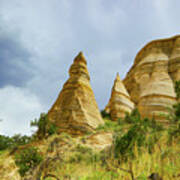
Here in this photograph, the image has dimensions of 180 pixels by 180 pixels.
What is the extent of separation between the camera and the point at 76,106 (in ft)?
70.8

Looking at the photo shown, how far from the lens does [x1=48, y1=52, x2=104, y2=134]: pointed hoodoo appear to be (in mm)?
20234

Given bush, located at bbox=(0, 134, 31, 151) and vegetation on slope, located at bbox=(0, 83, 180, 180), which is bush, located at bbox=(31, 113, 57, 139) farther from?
bush, located at bbox=(0, 134, 31, 151)

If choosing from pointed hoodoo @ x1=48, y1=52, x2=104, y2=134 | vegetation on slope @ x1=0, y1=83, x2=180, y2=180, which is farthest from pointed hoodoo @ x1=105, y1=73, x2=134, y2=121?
pointed hoodoo @ x1=48, y1=52, x2=104, y2=134

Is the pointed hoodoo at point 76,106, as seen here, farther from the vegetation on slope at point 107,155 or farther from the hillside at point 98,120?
the vegetation on slope at point 107,155

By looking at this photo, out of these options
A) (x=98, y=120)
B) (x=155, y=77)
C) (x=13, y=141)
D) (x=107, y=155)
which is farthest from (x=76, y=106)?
(x=155, y=77)

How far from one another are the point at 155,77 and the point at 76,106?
19187 millimetres

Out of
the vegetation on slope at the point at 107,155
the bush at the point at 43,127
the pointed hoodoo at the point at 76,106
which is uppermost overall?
the pointed hoodoo at the point at 76,106

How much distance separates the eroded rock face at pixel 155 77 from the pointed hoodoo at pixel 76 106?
9.93 m

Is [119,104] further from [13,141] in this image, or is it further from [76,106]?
[13,141]

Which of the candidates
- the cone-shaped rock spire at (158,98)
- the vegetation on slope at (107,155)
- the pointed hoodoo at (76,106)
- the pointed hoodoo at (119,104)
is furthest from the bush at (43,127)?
the cone-shaped rock spire at (158,98)

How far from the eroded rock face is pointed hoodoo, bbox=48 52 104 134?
9.93m

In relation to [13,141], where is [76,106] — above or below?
above

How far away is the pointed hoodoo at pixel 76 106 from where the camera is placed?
20234 millimetres

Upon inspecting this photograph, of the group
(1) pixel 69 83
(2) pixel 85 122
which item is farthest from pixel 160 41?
(2) pixel 85 122
